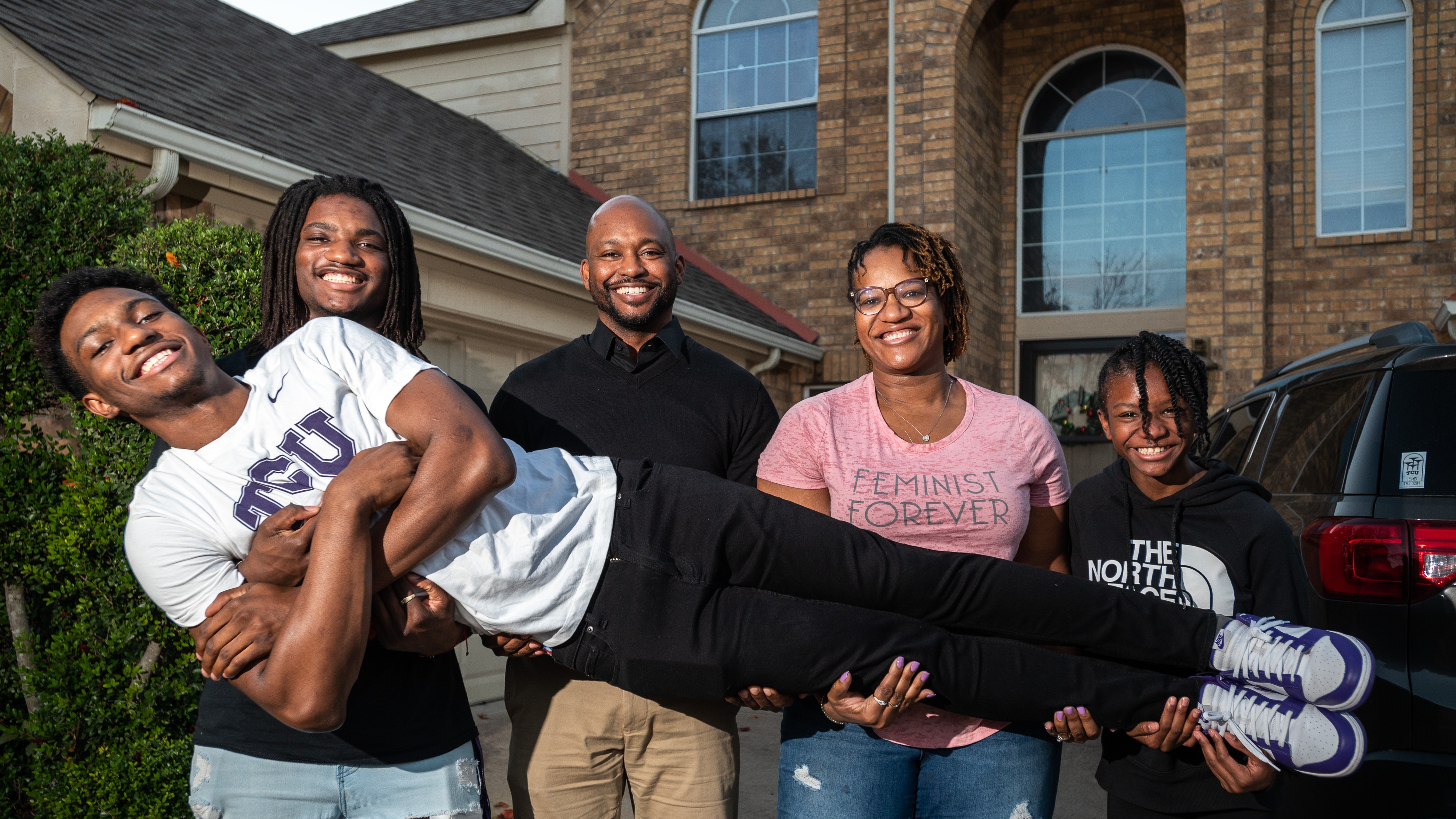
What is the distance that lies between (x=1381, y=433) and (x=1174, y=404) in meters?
0.71

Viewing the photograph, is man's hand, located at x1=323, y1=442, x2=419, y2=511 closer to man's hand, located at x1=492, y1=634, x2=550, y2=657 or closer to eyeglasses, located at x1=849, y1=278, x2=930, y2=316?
man's hand, located at x1=492, y1=634, x2=550, y2=657

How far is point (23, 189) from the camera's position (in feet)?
12.3

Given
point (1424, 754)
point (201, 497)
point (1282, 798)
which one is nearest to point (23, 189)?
point (201, 497)

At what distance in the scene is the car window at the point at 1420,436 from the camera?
2719 mm

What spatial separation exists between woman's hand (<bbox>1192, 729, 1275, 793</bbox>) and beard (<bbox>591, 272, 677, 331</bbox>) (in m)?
1.69

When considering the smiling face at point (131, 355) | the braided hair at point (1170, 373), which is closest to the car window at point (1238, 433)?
the braided hair at point (1170, 373)

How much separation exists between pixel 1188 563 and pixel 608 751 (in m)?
1.50

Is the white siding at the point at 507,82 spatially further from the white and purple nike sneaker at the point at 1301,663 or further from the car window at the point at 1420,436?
the white and purple nike sneaker at the point at 1301,663

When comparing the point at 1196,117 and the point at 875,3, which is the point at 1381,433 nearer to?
the point at 1196,117

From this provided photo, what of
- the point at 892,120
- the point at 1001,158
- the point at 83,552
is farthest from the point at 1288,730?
the point at 1001,158

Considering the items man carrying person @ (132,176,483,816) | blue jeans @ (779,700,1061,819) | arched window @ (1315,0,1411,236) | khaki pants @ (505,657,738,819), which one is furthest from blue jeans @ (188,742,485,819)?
arched window @ (1315,0,1411,236)

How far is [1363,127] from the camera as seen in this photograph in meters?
8.98

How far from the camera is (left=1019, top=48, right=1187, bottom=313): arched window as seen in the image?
395 inches

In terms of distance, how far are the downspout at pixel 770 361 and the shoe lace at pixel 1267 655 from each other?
709 centimetres
